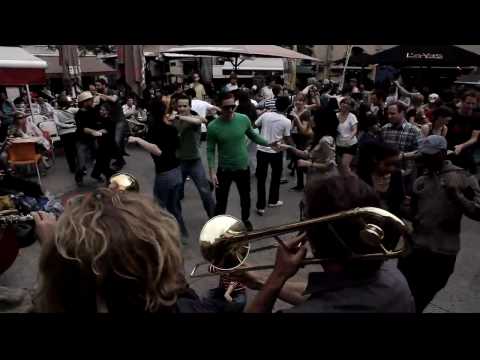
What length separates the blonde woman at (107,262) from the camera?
108 cm

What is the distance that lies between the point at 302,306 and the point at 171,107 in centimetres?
391

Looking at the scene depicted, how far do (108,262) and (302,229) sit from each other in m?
0.62

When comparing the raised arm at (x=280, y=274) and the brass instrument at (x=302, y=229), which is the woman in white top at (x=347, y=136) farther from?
the raised arm at (x=280, y=274)

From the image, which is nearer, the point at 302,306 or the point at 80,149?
the point at 302,306

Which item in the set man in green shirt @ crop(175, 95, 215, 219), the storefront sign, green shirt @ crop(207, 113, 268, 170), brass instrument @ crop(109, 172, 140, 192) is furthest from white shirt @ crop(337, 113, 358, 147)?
brass instrument @ crop(109, 172, 140, 192)

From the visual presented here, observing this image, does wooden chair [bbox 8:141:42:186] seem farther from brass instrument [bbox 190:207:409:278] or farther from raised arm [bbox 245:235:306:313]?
raised arm [bbox 245:235:306:313]

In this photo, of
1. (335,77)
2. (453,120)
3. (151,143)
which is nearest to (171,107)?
(151,143)

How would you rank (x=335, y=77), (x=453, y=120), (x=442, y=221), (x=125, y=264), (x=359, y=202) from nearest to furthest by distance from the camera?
(x=125, y=264)
(x=359, y=202)
(x=442, y=221)
(x=453, y=120)
(x=335, y=77)

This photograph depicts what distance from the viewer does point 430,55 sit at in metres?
8.44

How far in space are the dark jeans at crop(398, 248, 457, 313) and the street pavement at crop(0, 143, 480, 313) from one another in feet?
2.82

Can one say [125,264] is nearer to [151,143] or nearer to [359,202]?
[359,202]

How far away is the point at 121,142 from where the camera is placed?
309 inches

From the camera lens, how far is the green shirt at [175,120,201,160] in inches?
176

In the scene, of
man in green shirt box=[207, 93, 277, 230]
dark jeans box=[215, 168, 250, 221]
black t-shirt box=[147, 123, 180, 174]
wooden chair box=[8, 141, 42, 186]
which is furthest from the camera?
wooden chair box=[8, 141, 42, 186]
